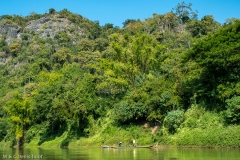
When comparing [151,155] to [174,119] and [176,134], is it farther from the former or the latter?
[174,119]

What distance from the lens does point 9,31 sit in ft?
432

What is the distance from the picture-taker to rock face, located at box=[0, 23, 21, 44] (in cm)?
12950

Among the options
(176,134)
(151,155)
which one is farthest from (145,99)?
(151,155)

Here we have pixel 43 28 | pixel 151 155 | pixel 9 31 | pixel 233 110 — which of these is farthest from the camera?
pixel 9 31

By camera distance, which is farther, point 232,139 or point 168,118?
point 168,118

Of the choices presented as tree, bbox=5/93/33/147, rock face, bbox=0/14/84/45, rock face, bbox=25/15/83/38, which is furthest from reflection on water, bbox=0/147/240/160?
rock face, bbox=25/15/83/38

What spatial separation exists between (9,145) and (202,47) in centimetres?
3781

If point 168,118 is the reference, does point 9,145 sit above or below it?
below

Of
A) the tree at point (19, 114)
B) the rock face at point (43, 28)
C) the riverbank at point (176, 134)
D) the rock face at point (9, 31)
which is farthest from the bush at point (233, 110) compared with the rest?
the rock face at point (9, 31)

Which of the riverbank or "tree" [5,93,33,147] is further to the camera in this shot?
"tree" [5,93,33,147]

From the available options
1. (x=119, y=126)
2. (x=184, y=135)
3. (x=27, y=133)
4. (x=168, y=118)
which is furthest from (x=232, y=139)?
(x=27, y=133)

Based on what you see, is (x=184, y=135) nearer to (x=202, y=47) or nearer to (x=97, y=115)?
(x=202, y=47)

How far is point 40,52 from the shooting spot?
94.2 meters

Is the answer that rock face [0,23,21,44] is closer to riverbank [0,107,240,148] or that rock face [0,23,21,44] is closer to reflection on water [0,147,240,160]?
riverbank [0,107,240,148]
